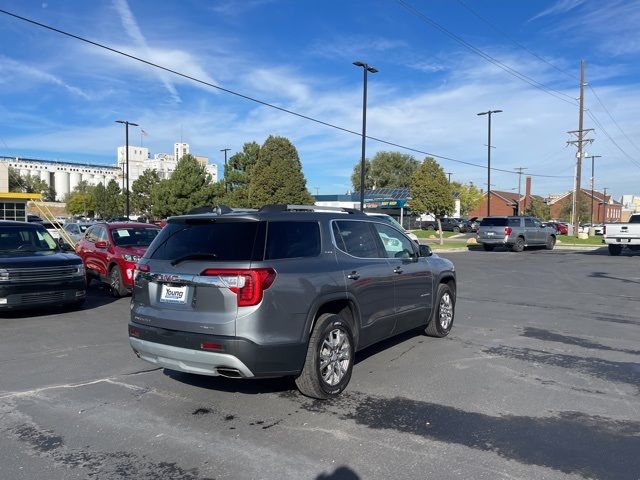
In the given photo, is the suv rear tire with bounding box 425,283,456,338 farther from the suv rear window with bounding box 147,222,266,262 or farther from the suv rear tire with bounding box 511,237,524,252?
the suv rear tire with bounding box 511,237,524,252

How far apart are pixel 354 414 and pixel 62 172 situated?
19103 centimetres

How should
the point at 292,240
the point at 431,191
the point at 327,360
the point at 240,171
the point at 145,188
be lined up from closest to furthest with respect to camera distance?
the point at 292,240
the point at 327,360
the point at 431,191
the point at 240,171
the point at 145,188

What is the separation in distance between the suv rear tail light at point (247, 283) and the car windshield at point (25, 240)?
7010mm

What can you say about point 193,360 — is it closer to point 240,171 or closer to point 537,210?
point 240,171

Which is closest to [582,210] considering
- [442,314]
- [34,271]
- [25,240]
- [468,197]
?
[468,197]

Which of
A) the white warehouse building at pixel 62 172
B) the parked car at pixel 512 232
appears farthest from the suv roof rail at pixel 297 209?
the white warehouse building at pixel 62 172

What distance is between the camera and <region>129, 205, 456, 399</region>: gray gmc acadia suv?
4445mm

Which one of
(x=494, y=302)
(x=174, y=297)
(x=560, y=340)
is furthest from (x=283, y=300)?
(x=494, y=302)

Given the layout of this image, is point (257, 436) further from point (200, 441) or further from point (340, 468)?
point (340, 468)

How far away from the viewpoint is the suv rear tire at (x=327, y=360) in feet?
15.9

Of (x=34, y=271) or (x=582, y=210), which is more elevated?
(x=582, y=210)

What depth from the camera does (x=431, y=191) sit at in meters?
35.2

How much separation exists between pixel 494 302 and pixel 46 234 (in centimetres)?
918

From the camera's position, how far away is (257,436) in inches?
166
